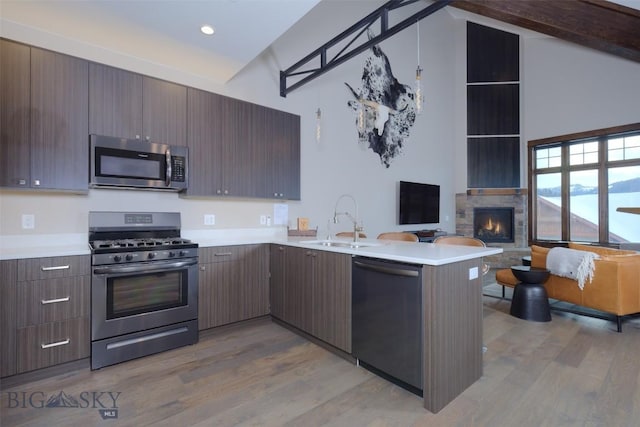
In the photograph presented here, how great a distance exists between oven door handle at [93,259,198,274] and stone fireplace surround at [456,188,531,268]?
6.28 meters

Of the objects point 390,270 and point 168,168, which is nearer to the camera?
point 390,270

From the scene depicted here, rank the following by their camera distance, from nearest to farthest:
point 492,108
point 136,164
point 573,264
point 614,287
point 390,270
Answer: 1. point 390,270
2. point 136,164
3. point 614,287
4. point 573,264
5. point 492,108

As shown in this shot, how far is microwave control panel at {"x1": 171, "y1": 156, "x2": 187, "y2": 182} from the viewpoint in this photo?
2887mm

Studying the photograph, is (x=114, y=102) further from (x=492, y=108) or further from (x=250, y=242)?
(x=492, y=108)

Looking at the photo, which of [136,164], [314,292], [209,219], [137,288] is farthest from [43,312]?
[314,292]

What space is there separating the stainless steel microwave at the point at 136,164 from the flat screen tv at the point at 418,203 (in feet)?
13.5

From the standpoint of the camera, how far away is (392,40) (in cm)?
568

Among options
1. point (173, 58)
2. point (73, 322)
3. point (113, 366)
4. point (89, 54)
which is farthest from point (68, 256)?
point (173, 58)

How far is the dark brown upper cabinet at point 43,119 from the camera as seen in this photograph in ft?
7.18

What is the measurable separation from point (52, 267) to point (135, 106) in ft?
4.84

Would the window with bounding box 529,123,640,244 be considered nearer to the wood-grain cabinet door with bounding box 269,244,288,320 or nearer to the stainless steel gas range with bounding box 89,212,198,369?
the wood-grain cabinet door with bounding box 269,244,288,320

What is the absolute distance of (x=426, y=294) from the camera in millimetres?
1841

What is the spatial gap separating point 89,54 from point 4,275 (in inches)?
77.0

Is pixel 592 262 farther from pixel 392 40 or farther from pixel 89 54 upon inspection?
pixel 89 54
